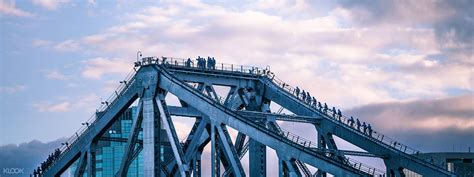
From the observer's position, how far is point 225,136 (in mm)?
106688

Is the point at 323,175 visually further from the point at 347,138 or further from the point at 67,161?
the point at 67,161

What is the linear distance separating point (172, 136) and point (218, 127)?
5.22 m

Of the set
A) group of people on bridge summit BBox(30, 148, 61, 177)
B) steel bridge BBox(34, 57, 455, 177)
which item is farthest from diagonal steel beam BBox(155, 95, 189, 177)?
group of people on bridge summit BBox(30, 148, 61, 177)

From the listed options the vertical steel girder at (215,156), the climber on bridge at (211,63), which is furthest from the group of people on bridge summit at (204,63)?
the vertical steel girder at (215,156)

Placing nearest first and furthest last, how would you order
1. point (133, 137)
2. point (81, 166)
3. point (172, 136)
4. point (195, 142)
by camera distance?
point (172, 136)
point (133, 137)
point (195, 142)
point (81, 166)

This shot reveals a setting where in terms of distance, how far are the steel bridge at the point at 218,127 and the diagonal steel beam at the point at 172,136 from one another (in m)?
0.10

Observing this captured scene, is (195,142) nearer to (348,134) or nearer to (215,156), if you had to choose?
(215,156)

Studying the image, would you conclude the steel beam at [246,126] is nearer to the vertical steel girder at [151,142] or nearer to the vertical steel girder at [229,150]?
the vertical steel girder at [229,150]

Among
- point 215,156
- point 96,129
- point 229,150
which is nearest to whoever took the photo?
point 229,150

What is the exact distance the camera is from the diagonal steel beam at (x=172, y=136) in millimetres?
106625

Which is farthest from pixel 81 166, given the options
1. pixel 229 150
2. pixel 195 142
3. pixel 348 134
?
pixel 348 134

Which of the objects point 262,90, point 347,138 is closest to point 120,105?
point 262,90

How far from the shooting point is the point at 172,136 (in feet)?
357

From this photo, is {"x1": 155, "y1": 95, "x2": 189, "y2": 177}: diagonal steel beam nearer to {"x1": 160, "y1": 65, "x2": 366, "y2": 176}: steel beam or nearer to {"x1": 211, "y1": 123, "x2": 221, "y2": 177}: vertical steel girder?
{"x1": 160, "y1": 65, "x2": 366, "y2": 176}: steel beam
